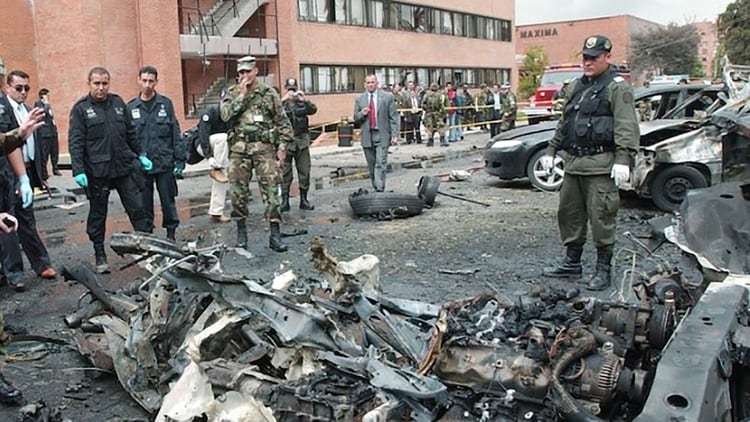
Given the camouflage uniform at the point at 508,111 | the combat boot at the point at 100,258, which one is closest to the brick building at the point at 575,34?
the camouflage uniform at the point at 508,111

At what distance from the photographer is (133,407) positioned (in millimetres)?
3877

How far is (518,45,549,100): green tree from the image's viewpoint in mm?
55516

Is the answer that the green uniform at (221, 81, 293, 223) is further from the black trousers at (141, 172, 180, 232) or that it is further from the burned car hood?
the burned car hood

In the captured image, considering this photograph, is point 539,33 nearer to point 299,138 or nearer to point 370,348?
point 299,138

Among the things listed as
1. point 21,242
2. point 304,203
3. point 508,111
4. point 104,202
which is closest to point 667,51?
point 508,111

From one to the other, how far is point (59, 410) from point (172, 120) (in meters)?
4.31

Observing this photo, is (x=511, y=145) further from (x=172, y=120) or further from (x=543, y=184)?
(x=172, y=120)

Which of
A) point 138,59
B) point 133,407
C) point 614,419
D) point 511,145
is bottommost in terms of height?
point 133,407

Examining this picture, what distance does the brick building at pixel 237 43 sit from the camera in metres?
20.0

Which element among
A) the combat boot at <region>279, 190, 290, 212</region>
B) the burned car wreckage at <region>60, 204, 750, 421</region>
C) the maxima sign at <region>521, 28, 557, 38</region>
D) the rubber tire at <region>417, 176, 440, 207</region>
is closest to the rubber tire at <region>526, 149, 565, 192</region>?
the rubber tire at <region>417, 176, 440, 207</region>

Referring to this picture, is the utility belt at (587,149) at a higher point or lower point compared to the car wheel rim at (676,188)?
higher

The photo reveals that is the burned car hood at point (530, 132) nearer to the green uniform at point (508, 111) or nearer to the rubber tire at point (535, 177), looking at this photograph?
the rubber tire at point (535, 177)

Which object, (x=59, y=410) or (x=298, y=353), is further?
(x=59, y=410)

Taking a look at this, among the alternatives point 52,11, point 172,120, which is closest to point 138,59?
point 52,11
